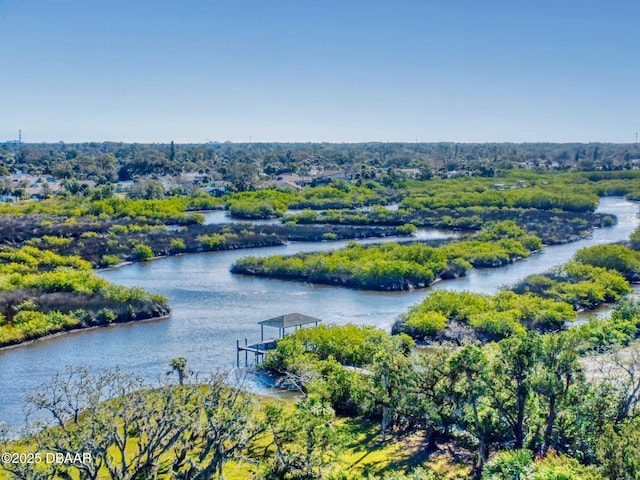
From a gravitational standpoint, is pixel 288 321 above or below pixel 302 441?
below

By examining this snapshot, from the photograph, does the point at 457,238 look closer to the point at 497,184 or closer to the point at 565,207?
the point at 565,207

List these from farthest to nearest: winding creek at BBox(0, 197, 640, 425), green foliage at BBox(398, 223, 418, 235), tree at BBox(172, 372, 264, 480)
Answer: green foliage at BBox(398, 223, 418, 235)
winding creek at BBox(0, 197, 640, 425)
tree at BBox(172, 372, 264, 480)

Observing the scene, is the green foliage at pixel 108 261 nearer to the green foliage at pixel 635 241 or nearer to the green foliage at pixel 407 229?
the green foliage at pixel 407 229

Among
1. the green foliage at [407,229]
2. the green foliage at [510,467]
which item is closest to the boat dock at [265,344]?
the green foliage at [510,467]

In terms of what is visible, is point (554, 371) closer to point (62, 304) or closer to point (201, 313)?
point (201, 313)

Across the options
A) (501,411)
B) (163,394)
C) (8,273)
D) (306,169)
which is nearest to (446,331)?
(501,411)

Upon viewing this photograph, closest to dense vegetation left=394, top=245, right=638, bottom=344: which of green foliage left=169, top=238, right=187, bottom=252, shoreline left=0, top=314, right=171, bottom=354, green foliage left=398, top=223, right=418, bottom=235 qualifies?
shoreline left=0, top=314, right=171, bottom=354

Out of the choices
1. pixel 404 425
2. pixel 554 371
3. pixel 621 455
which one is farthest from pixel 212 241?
pixel 621 455

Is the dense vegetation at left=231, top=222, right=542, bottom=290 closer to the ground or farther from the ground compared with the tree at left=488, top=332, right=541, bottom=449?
closer to the ground

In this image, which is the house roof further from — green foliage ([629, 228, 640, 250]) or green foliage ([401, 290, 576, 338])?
green foliage ([629, 228, 640, 250])
